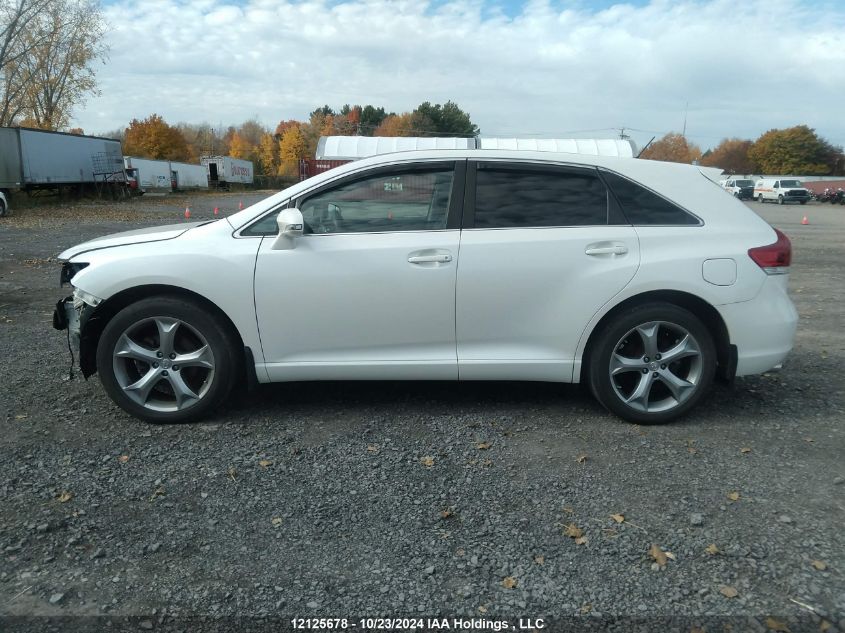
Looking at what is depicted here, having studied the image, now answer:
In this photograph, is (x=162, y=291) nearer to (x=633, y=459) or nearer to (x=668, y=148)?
(x=633, y=459)


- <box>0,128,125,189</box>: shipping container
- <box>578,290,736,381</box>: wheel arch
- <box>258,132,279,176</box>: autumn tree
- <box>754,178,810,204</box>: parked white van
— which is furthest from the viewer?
<box>258,132,279,176</box>: autumn tree

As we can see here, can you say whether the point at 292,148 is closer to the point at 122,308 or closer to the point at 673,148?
the point at 673,148

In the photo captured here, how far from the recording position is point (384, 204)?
4.34 m

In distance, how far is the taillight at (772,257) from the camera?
4.23 meters

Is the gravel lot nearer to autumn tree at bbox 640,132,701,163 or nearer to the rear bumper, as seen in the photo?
the rear bumper

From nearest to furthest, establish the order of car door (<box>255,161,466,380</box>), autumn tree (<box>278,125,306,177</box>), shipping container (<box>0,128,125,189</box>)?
car door (<box>255,161,466,380</box>)
shipping container (<box>0,128,125,189</box>)
autumn tree (<box>278,125,306,177</box>)

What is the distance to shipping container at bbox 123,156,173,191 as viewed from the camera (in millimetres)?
51469

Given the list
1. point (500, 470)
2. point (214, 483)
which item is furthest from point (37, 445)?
point (500, 470)

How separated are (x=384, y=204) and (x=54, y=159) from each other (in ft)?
112

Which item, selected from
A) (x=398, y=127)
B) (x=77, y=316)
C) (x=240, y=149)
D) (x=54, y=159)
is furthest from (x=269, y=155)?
(x=77, y=316)

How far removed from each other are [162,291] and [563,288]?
98.7 inches

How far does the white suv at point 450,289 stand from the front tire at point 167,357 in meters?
0.01

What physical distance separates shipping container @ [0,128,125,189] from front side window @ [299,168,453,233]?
29.9 meters

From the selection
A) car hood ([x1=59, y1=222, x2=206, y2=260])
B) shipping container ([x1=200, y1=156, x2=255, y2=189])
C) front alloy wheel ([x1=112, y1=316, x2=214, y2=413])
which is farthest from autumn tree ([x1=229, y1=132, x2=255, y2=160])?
front alloy wheel ([x1=112, y1=316, x2=214, y2=413])
